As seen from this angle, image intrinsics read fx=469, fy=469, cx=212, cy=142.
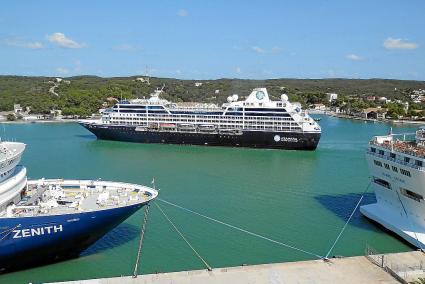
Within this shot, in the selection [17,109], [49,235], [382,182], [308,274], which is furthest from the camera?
[17,109]

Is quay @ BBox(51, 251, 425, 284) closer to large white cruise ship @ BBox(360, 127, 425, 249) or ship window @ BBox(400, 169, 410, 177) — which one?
large white cruise ship @ BBox(360, 127, 425, 249)

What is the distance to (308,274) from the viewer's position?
13008 mm

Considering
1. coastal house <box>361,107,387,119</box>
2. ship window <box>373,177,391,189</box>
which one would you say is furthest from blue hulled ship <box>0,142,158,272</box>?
coastal house <box>361,107,387,119</box>

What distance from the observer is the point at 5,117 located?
82188 millimetres

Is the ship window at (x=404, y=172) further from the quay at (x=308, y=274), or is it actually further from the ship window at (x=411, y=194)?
the quay at (x=308, y=274)

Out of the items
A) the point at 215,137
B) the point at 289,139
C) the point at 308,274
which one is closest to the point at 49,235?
the point at 308,274

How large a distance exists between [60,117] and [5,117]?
918cm

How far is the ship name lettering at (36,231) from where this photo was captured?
13234mm

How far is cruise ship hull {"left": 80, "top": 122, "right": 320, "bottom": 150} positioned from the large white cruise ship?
2371 centimetres

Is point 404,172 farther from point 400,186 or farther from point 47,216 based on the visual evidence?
point 47,216

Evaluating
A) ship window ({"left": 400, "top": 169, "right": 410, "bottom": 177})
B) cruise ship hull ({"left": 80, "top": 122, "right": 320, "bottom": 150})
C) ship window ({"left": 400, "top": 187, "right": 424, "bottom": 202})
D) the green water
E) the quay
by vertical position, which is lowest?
the green water

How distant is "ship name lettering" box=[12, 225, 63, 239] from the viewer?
43.4 feet

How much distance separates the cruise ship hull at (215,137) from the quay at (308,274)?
29839mm

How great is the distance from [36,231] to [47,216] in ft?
1.78
